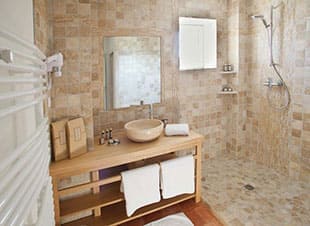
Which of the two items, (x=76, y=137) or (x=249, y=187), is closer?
(x=76, y=137)

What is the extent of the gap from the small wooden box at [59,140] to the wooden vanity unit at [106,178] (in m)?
0.07

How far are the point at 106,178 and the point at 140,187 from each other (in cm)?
32

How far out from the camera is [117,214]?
7.69ft

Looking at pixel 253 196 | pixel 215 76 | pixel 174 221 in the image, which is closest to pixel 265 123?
pixel 215 76

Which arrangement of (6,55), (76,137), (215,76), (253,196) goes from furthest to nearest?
(215,76) < (253,196) < (76,137) < (6,55)

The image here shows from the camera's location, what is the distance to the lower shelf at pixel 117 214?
2242 mm

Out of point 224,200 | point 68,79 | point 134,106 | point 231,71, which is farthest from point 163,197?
point 231,71

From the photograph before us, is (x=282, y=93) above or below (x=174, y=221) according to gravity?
above

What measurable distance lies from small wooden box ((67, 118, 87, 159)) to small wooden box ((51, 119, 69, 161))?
0.04 m

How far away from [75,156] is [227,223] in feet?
5.09

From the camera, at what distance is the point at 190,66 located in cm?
337

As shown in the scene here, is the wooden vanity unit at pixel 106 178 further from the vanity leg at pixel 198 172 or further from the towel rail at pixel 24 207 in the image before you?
the towel rail at pixel 24 207

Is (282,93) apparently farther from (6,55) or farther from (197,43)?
(6,55)

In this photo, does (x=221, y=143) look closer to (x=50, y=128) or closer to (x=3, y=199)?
(x=50, y=128)
